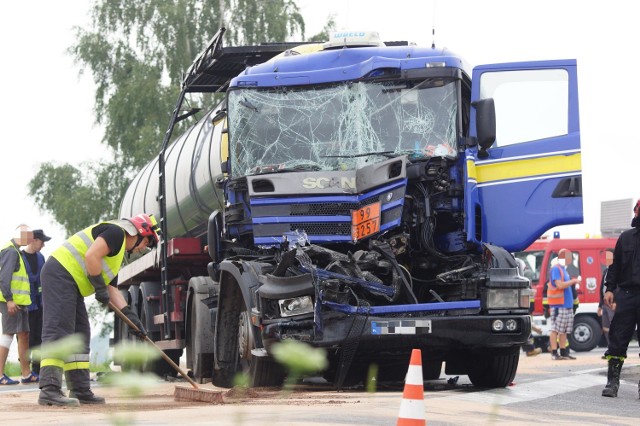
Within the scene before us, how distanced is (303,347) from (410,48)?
8934 mm

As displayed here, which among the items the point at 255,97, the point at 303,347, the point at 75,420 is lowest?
the point at 75,420

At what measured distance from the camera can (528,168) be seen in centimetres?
1108

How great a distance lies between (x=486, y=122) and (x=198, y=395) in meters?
3.58

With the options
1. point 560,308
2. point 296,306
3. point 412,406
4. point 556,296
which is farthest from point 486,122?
point 556,296

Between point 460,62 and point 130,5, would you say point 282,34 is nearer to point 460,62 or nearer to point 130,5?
point 130,5

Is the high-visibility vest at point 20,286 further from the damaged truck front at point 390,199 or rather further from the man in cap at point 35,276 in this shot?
the damaged truck front at point 390,199

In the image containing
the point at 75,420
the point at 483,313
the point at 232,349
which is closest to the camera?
the point at 75,420

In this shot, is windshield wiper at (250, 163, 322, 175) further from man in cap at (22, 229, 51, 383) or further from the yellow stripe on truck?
man in cap at (22, 229, 51, 383)

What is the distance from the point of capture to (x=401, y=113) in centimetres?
1127

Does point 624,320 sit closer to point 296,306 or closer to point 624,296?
point 624,296

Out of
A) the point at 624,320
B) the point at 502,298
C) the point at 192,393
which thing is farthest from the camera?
the point at 624,320

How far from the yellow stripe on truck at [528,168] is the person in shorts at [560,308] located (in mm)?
9424

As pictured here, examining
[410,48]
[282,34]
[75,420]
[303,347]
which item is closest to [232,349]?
[410,48]

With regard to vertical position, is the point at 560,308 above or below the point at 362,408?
below
